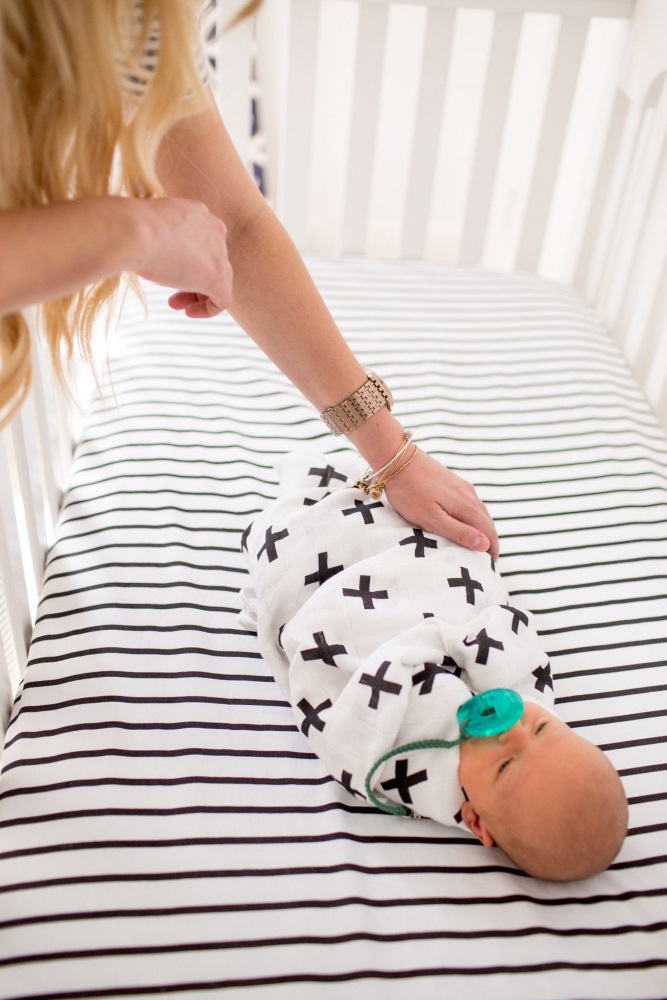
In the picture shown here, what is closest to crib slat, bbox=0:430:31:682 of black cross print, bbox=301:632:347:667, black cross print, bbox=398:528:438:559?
black cross print, bbox=301:632:347:667

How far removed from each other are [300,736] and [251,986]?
0.81ft

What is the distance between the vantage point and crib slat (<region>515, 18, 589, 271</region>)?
1.63m

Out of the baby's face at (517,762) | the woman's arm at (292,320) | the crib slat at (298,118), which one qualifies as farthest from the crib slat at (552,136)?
the baby's face at (517,762)

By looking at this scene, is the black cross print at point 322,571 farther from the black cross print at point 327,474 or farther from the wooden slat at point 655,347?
the wooden slat at point 655,347

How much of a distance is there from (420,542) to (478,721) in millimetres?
240

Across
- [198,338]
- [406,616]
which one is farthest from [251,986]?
[198,338]

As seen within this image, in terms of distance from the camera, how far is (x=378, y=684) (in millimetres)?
795

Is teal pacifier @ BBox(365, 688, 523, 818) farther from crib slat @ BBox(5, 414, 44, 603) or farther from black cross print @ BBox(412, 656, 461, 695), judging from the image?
crib slat @ BBox(5, 414, 44, 603)

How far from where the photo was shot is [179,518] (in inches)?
43.9

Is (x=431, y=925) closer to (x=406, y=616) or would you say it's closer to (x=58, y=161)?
(x=406, y=616)

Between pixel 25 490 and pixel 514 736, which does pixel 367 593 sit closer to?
pixel 514 736

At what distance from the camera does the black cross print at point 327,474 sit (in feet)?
3.52

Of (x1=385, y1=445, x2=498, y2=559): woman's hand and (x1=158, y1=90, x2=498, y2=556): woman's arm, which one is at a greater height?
(x1=158, y1=90, x2=498, y2=556): woman's arm

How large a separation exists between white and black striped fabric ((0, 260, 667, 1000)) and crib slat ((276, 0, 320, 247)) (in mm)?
493
